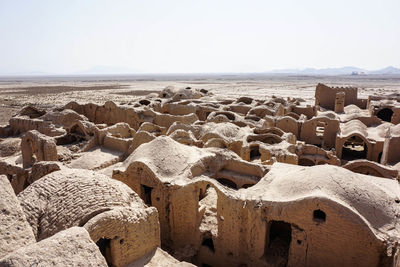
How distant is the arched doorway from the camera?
19.5 meters

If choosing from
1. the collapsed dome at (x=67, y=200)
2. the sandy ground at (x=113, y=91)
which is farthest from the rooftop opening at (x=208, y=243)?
the sandy ground at (x=113, y=91)

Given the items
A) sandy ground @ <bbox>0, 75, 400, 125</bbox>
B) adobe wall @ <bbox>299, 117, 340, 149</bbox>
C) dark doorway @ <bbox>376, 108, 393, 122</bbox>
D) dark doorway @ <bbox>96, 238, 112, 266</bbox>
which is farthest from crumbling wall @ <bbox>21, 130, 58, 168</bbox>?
dark doorway @ <bbox>376, 108, 393, 122</bbox>

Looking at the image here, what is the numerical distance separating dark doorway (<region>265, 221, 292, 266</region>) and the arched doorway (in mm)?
11494

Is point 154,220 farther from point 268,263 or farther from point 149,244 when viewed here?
point 268,263

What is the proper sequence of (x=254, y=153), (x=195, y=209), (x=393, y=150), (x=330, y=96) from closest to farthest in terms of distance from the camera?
1. (x=195, y=209)
2. (x=393, y=150)
3. (x=254, y=153)
4. (x=330, y=96)

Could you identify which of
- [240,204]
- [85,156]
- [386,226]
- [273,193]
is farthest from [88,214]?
[85,156]

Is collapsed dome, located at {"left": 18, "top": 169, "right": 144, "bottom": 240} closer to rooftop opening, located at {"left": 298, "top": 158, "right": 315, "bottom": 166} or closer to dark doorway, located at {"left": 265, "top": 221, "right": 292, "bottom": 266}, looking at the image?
dark doorway, located at {"left": 265, "top": 221, "right": 292, "bottom": 266}

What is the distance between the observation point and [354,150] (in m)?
20.7

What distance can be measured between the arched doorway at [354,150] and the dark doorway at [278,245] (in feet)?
37.7

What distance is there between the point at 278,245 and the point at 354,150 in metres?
14.7

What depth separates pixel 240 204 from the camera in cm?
872

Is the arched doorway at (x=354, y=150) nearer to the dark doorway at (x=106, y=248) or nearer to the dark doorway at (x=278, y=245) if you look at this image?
the dark doorway at (x=278, y=245)

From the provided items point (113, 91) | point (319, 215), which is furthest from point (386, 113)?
point (113, 91)

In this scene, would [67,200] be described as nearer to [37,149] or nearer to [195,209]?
[195,209]
